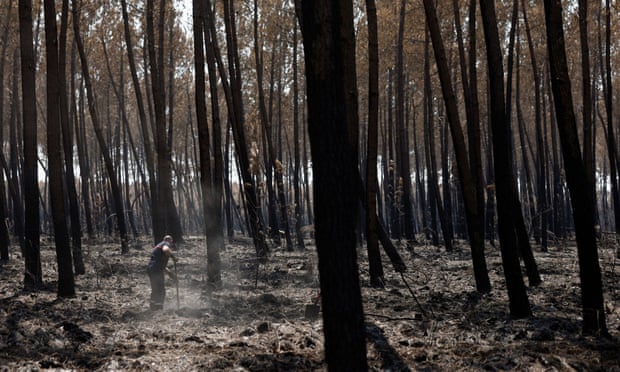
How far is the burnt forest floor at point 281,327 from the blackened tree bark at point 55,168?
1.29 ft

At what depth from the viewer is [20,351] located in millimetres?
5344

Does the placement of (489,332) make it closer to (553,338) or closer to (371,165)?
(553,338)

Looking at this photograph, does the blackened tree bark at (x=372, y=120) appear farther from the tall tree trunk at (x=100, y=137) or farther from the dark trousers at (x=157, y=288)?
the tall tree trunk at (x=100, y=137)

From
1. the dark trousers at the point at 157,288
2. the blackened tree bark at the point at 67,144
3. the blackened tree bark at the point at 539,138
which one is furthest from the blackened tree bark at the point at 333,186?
the blackened tree bark at the point at 539,138

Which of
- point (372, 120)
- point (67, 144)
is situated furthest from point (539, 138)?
point (67, 144)

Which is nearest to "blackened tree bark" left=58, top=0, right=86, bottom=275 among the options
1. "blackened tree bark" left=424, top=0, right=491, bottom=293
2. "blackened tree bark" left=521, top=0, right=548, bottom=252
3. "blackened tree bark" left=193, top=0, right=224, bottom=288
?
"blackened tree bark" left=193, top=0, right=224, bottom=288

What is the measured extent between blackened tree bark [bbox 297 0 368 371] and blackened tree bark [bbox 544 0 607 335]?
2744 millimetres

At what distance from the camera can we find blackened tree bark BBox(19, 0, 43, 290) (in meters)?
8.64

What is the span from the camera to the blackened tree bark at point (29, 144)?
864 cm

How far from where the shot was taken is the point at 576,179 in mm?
5141

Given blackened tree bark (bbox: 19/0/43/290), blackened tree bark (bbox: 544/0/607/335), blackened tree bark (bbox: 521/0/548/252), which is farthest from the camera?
blackened tree bark (bbox: 521/0/548/252)

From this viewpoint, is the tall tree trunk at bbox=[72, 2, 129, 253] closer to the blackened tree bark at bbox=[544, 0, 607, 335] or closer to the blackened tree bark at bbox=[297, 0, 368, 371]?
the blackened tree bark at bbox=[544, 0, 607, 335]

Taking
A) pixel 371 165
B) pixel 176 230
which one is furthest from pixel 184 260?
pixel 371 165

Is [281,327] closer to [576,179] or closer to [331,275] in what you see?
[331,275]
